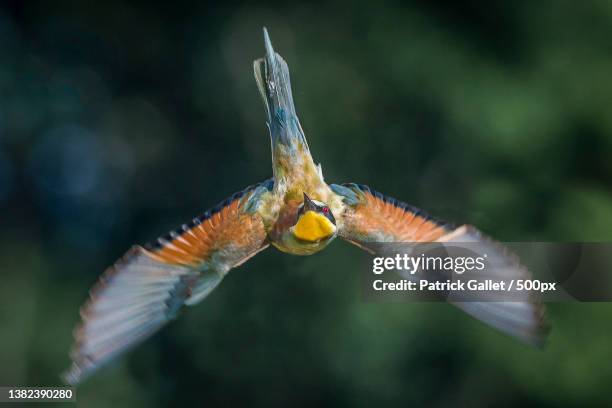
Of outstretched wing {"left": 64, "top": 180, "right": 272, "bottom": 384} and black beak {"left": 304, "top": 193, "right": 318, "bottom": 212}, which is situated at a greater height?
black beak {"left": 304, "top": 193, "right": 318, "bottom": 212}

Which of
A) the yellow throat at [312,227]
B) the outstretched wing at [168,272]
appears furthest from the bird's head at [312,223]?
the outstretched wing at [168,272]

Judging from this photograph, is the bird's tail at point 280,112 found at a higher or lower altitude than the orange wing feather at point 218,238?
higher

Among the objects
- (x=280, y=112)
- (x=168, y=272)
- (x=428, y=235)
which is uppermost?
(x=280, y=112)

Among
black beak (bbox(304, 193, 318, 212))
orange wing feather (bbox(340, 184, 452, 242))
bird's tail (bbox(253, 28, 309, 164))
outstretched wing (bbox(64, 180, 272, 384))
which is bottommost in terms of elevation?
outstretched wing (bbox(64, 180, 272, 384))

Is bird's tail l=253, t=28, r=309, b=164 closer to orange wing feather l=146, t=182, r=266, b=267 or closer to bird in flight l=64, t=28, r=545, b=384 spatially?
bird in flight l=64, t=28, r=545, b=384

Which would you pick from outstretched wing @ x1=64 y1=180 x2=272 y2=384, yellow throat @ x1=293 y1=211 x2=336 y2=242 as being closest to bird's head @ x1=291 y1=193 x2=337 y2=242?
yellow throat @ x1=293 y1=211 x2=336 y2=242

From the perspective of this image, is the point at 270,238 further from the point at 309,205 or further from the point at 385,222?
the point at 385,222

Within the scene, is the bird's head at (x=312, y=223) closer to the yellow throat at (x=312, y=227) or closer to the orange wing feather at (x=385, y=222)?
the yellow throat at (x=312, y=227)

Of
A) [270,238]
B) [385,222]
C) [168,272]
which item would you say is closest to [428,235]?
[385,222]

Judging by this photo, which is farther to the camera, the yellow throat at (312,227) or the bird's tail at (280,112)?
the bird's tail at (280,112)
